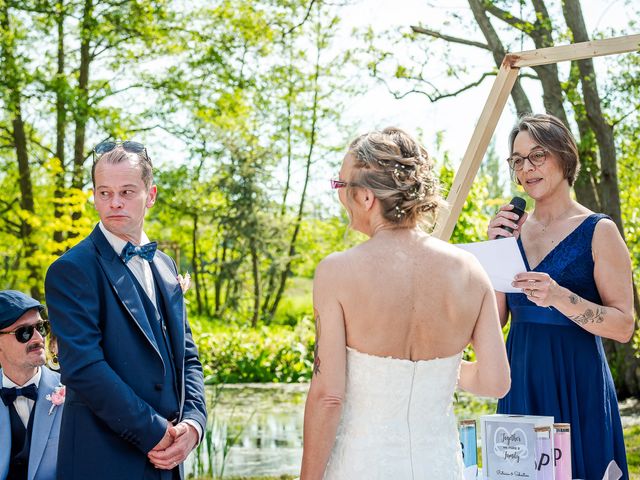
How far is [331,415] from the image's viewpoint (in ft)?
7.06

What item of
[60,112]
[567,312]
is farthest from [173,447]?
[60,112]

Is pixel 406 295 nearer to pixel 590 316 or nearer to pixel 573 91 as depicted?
pixel 590 316

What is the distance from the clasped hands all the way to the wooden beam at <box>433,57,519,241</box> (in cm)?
143

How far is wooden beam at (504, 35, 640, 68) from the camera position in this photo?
3232 mm

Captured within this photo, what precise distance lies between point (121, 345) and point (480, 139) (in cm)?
180

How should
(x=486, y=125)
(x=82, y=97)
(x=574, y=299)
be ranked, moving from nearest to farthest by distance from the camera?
(x=574, y=299), (x=486, y=125), (x=82, y=97)

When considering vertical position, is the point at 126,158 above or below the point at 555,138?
below

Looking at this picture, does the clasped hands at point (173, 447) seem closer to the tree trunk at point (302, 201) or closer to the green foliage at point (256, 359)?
the green foliage at point (256, 359)

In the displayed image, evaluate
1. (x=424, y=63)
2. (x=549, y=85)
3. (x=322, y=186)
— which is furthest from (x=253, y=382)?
(x=322, y=186)

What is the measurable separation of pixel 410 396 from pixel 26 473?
1.75 metres

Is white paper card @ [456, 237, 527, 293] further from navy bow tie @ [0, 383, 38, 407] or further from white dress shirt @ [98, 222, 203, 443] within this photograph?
navy bow tie @ [0, 383, 38, 407]

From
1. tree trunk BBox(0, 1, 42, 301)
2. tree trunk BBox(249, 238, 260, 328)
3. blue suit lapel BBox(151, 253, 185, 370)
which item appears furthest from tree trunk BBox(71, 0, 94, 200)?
blue suit lapel BBox(151, 253, 185, 370)

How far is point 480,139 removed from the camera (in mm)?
3494

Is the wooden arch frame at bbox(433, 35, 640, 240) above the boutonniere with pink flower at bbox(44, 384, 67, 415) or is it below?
above
